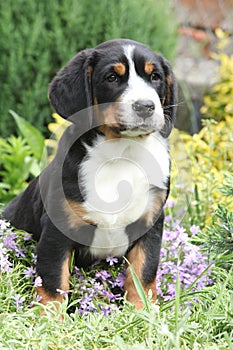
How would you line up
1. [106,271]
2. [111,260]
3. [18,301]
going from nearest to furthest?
[18,301] → [111,260] → [106,271]

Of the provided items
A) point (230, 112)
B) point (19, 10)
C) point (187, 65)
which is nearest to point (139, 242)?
point (230, 112)

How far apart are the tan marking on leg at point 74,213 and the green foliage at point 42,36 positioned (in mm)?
3662

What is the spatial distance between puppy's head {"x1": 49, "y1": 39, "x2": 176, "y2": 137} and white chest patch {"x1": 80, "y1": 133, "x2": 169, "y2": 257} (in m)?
0.15

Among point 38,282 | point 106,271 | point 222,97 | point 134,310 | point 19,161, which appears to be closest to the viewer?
point 134,310

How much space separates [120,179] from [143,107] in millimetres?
514

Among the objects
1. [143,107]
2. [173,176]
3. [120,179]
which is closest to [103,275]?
[120,179]

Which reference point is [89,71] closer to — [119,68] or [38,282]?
[119,68]

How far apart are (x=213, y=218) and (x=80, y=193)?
3.67ft

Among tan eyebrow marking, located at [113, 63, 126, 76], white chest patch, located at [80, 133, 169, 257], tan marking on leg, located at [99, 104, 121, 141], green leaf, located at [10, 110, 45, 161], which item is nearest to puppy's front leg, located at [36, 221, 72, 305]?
white chest patch, located at [80, 133, 169, 257]

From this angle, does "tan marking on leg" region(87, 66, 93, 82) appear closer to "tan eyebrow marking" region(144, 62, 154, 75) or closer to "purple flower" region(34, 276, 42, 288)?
"tan eyebrow marking" region(144, 62, 154, 75)

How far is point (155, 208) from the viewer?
12.7ft

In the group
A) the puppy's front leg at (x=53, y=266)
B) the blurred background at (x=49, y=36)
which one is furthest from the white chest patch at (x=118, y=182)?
the blurred background at (x=49, y=36)

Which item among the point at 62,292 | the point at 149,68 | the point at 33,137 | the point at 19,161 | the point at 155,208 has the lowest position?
the point at 19,161

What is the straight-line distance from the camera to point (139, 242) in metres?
3.95
